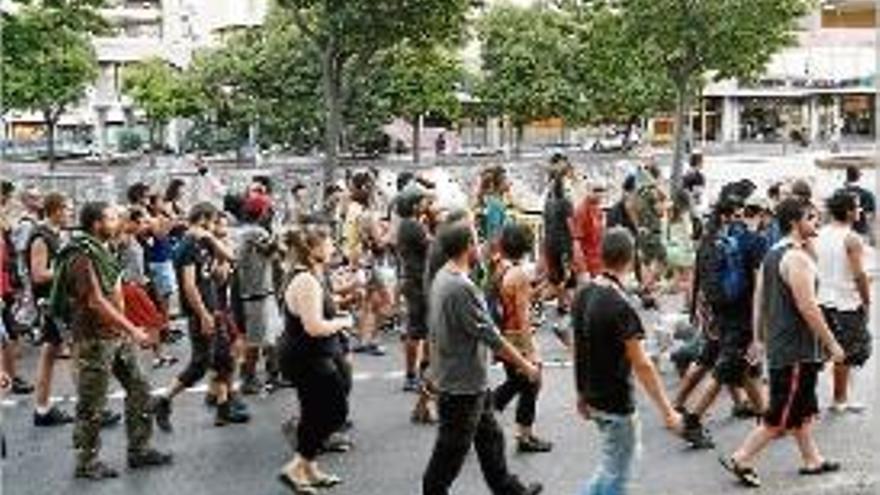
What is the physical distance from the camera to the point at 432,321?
8.20 meters

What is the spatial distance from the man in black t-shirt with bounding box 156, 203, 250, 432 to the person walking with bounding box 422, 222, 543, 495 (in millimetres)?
3012

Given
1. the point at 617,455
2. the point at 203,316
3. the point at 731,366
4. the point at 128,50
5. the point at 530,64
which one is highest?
the point at 128,50

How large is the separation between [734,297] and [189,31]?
255 feet

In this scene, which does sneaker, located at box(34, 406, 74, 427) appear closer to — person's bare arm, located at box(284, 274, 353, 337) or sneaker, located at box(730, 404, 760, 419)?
person's bare arm, located at box(284, 274, 353, 337)

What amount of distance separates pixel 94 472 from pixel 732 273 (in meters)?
4.37

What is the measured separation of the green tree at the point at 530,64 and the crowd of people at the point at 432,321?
131 feet

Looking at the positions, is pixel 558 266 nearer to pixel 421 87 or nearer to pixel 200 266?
pixel 200 266

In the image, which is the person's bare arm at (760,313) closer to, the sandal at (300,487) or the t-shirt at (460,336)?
the t-shirt at (460,336)

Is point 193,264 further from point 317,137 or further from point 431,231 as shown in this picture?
point 317,137

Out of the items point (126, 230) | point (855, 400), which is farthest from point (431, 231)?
point (855, 400)

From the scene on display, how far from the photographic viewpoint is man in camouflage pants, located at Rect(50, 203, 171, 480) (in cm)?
927

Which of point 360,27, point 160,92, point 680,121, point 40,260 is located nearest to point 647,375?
point 40,260

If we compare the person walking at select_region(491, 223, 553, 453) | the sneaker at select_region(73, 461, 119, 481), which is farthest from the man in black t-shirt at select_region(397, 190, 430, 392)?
the sneaker at select_region(73, 461, 119, 481)

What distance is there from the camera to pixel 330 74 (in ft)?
93.7
